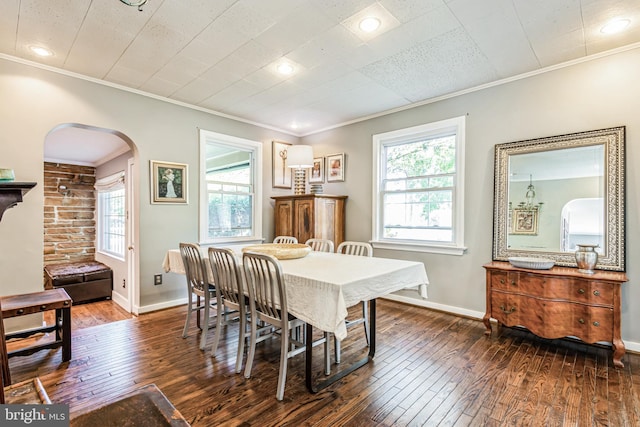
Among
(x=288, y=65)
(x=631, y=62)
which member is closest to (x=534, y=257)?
(x=631, y=62)

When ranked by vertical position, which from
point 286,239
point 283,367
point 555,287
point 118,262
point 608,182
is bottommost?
point 283,367

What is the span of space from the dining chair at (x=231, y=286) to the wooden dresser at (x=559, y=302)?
2419mm

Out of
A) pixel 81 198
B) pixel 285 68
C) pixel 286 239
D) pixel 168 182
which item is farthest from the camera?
pixel 81 198

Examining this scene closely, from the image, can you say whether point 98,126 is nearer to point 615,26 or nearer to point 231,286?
point 231,286

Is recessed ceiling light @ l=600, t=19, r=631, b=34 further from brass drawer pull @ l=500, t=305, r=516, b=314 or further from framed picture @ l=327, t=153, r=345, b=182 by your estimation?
framed picture @ l=327, t=153, r=345, b=182

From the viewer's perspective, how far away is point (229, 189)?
186 inches

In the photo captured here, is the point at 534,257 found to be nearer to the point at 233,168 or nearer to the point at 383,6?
the point at 383,6

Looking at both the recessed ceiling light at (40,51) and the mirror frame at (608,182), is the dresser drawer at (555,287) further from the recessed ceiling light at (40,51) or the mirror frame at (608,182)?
the recessed ceiling light at (40,51)

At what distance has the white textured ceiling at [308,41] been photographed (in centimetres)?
221

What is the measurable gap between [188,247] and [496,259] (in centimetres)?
325

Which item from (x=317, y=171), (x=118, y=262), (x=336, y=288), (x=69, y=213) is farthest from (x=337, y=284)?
(x=69, y=213)

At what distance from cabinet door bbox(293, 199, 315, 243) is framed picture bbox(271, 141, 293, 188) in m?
0.73

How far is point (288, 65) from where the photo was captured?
306 centimetres

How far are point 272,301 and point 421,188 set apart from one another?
2.79 meters
